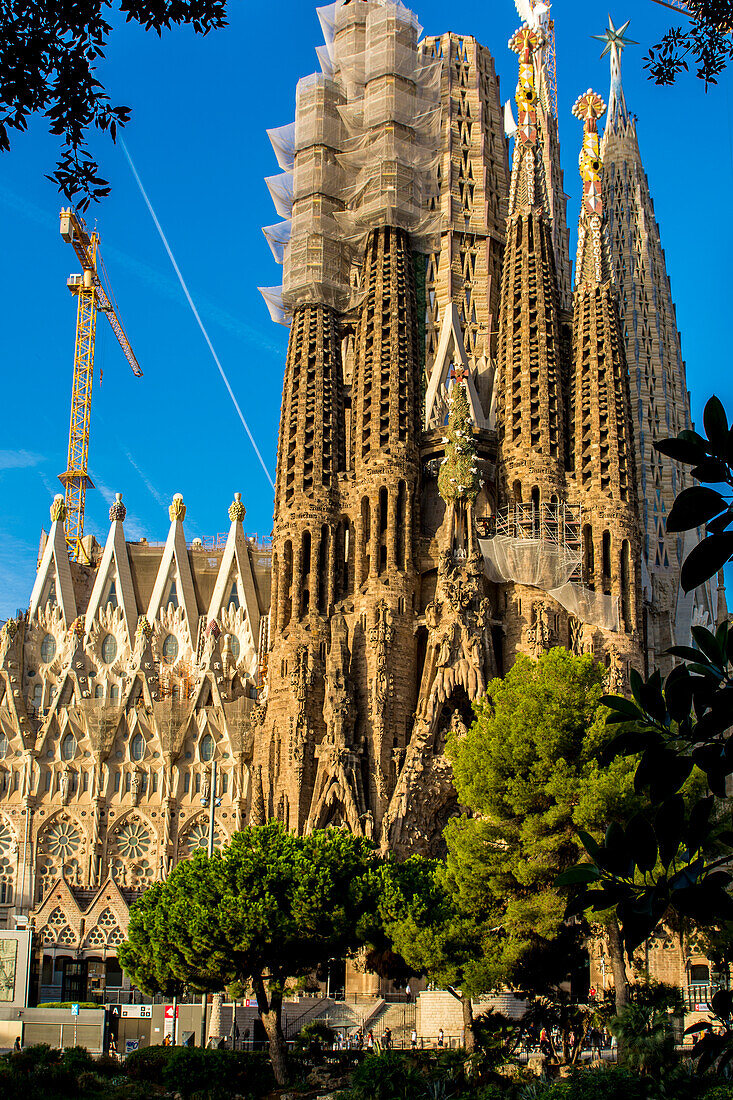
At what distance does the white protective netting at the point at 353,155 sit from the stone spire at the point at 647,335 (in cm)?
1199

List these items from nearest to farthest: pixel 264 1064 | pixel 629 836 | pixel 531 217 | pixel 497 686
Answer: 1. pixel 629 836
2. pixel 264 1064
3. pixel 497 686
4. pixel 531 217

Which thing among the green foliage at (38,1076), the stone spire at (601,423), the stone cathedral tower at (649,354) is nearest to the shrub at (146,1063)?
the green foliage at (38,1076)

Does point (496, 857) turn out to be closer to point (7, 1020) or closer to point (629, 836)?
point (7, 1020)

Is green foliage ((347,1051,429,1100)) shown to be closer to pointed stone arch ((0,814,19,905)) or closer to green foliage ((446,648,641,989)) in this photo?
green foliage ((446,648,641,989))

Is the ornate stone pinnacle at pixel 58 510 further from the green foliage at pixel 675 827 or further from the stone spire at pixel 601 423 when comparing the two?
the green foliage at pixel 675 827

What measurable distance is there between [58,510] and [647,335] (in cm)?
3195

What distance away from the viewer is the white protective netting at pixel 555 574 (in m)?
44.2

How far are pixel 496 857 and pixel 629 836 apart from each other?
22.8 m

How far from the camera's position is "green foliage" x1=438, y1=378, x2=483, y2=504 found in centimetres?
4600

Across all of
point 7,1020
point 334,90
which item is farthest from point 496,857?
point 334,90

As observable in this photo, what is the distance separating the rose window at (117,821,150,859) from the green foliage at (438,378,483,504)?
18.6m

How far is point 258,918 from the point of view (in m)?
27.8

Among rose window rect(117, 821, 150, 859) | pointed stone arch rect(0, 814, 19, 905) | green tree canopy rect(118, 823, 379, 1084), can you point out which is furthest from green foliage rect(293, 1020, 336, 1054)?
pointed stone arch rect(0, 814, 19, 905)

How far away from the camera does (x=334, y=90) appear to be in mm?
54969
